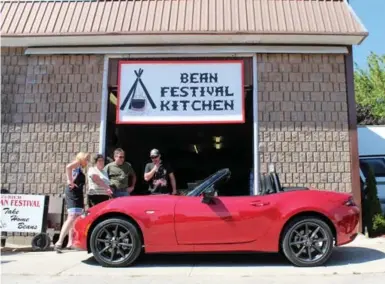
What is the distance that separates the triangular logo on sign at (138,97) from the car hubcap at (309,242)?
419 cm

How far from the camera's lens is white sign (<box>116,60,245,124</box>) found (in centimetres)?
886

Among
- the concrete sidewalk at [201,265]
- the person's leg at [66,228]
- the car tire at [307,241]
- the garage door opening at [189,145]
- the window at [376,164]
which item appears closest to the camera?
the concrete sidewalk at [201,265]

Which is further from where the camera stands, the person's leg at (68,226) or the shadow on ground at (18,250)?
the shadow on ground at (18,250)

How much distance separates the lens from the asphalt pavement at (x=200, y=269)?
5.34 m

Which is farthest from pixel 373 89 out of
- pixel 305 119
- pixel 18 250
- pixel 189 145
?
pixel 18 250

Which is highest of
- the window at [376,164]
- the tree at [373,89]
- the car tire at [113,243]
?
the tree at [373,89]

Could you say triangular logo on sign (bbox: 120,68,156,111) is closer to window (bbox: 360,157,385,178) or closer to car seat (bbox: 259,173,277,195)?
car seat (bbox: 259,173,277,195)

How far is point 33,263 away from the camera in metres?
6.51

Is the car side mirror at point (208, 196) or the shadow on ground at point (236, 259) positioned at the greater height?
the car side mirror at point (208, 196)

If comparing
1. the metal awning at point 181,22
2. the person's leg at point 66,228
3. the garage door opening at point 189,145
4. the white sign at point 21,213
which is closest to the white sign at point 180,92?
the garage door opening at point 189,145

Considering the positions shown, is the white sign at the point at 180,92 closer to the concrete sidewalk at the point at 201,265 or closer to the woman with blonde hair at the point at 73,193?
the woman with blonde hair at the point at 73,193

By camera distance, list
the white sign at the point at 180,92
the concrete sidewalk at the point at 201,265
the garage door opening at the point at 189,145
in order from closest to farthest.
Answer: the concrete sidewalk at the point at 201,265 < the white sign at the point at 180,92 < the garage door opening at the point at 189,145

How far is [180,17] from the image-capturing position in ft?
29.6

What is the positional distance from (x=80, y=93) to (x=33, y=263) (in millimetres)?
3799
